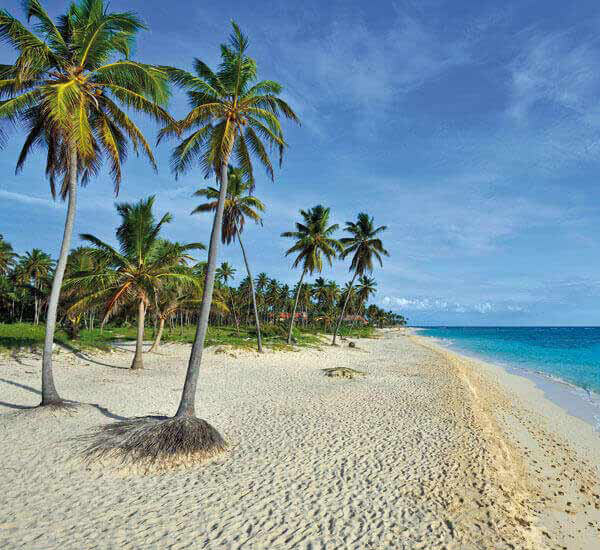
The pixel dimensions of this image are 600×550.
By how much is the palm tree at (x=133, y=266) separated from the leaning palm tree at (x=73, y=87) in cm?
532

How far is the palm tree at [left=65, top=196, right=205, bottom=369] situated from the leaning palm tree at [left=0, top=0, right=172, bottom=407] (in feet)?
17.5

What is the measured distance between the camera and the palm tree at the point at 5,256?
148ft

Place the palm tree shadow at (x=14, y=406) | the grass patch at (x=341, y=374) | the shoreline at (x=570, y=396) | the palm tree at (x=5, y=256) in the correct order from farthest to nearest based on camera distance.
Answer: the palm tree at (x=5, y=256) < the grass patch at (x=341, y=374) < the shoreline at (x=570, y=396) < the palm tree shadow at (x=14, y=406)

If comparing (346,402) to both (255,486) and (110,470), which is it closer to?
(255,486)

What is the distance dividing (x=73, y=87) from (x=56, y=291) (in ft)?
17.3

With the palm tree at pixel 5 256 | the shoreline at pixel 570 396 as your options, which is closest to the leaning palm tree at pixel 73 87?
the shoreline at pixel 570 396

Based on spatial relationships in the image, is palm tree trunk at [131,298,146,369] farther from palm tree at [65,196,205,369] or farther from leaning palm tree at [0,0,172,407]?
leaning palm tree at [0,0,172,407]

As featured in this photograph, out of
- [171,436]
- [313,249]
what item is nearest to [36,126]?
[171,436]

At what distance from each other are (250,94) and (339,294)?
6869cm

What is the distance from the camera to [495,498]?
5938mm

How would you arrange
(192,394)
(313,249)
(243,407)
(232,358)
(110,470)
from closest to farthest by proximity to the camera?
(110,470)
(192,394)
(243,407)
(232,358)
(313,249)

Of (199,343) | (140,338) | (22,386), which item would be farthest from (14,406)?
(199,343)

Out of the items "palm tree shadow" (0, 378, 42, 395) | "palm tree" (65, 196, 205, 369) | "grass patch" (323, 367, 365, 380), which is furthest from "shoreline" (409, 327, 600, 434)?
"palm tree shadow" (0, 378, 42, 395)

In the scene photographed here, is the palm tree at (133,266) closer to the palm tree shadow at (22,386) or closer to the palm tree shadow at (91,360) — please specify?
the palm tree shadow at (91,360)
